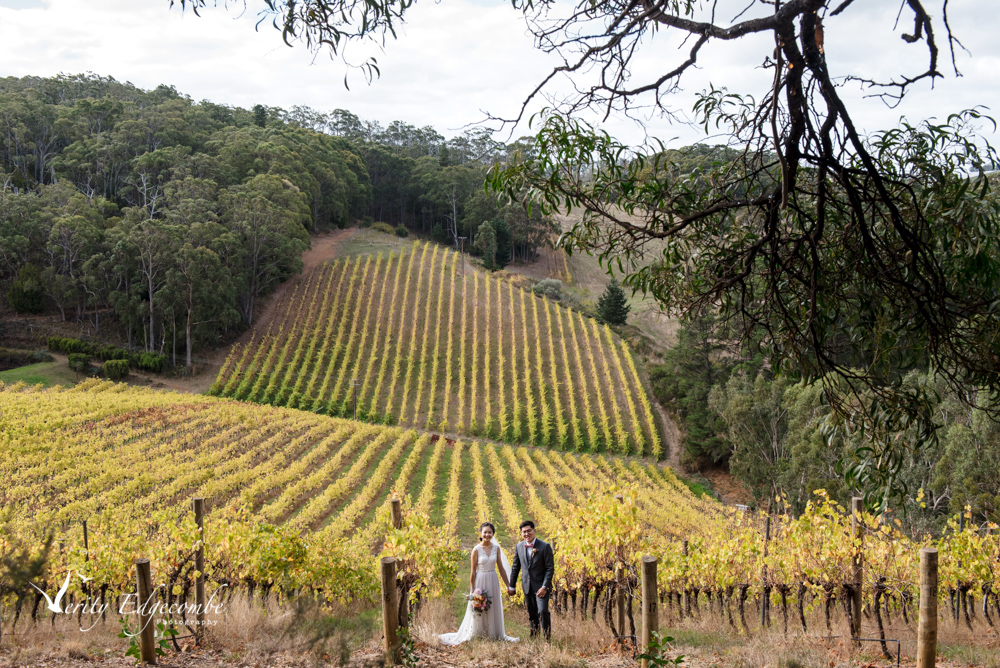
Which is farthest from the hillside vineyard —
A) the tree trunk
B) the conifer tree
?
the conifer tree

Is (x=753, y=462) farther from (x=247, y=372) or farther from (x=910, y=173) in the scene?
(x=247, y=372)

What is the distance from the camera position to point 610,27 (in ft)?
11.7

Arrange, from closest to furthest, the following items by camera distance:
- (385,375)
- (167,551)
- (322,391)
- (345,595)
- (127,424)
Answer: (167,551) → (345,595) → (127,424) → (322,391) → (385,375)

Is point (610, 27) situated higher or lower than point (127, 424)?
higher

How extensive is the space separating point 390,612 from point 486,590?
104 centimetres

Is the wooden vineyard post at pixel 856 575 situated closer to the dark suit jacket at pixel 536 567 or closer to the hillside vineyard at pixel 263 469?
the dark suit jacket at pixel 536 567

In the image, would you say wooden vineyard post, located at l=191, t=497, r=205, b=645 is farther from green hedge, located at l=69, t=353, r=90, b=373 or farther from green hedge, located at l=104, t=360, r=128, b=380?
green hedge, located at l=69, t=353, r=90, b=373

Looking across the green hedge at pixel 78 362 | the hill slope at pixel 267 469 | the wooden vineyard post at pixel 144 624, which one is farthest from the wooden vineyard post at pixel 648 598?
the green hedge at pixel 78 362

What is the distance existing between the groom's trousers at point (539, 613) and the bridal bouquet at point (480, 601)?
1.42 feet

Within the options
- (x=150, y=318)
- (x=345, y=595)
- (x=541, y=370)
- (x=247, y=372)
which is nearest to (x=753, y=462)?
(x=541, y=370)

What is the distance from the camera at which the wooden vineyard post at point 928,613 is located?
4109 mm

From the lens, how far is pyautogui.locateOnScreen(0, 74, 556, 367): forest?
2978cm

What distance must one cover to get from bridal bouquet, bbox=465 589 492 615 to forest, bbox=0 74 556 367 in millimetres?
27953

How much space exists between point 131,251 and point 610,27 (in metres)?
31.4
